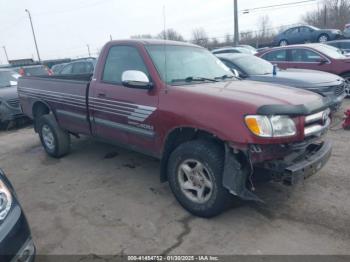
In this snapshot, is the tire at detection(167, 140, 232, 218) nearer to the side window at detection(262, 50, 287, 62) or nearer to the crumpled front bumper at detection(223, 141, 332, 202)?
the crumpled front bumper at detection(223, 141, 332, 202)

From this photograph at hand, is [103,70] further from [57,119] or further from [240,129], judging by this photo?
[240,129]

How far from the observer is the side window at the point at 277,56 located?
386 inches

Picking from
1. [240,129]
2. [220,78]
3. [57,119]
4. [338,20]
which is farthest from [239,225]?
[338,20]

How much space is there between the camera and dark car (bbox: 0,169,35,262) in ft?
6.86

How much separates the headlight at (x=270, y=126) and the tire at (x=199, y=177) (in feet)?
1.58

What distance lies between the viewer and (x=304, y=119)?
3.03m

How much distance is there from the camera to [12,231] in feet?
7.16

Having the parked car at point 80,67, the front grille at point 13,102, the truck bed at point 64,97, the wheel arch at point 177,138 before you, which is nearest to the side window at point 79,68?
the parked car at point 80,67

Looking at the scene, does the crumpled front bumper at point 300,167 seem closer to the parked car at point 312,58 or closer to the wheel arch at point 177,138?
the wheel arch at point 177,138

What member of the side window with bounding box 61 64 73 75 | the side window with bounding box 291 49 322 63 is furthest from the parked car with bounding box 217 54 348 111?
the side window with bounding box 61 64 73 75

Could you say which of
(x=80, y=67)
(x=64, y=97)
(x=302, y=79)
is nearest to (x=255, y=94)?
(x=64, y=97)

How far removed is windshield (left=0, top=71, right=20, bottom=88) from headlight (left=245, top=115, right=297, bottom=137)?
897 cm

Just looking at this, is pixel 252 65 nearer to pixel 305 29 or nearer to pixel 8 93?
pixel 8 93

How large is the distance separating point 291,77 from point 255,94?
Result: 427 centimetres
